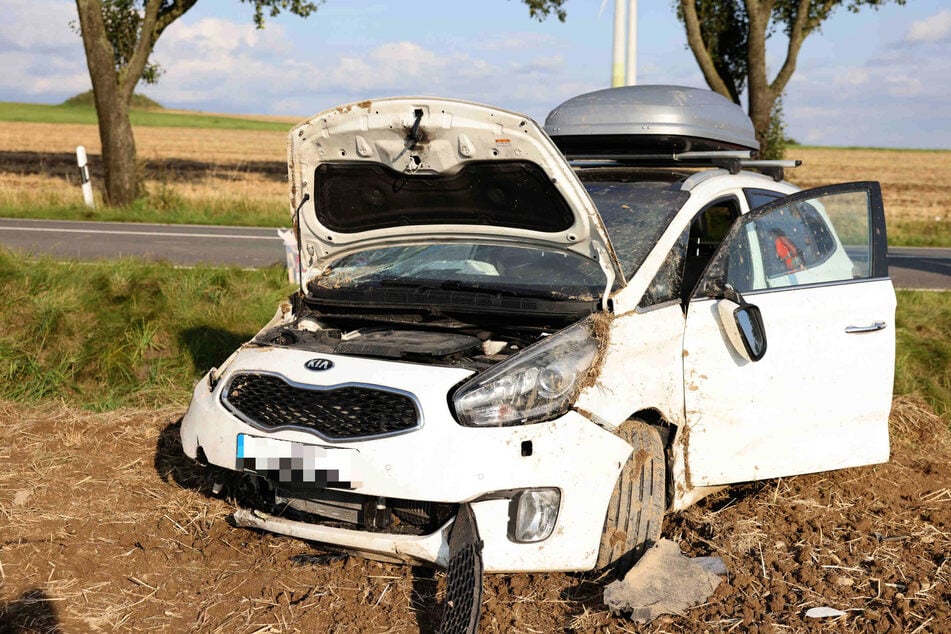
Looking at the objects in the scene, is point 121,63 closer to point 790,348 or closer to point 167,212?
point 167,212

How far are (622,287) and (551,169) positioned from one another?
56 centimetres

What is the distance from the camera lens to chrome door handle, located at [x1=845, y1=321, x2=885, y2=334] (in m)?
4.31

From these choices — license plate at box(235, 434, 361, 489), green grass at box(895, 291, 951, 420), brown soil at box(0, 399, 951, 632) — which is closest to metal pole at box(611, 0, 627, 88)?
green grass at box(895, 291, 951, 420)

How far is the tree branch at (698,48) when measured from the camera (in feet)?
48.3

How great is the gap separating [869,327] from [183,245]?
35.4ft

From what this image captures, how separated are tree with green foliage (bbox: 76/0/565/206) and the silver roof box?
12.1m

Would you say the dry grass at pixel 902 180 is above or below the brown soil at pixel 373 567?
below

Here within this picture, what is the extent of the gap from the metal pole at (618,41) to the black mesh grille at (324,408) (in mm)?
8791

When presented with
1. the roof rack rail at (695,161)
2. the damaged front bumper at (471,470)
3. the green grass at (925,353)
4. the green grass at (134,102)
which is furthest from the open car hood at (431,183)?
the green grass at (134,102)

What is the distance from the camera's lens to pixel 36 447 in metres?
5.47

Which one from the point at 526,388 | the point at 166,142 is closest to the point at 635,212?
the point at 526,388

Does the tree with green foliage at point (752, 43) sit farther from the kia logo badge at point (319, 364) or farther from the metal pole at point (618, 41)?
the kia logo badge at point (319, 364)

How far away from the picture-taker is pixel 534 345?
3629mm

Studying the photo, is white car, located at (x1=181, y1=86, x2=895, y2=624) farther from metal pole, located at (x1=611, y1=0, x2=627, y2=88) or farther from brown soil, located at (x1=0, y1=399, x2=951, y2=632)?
metal pole, located at (x1=611, y1=0, x2=627, y2=88)
